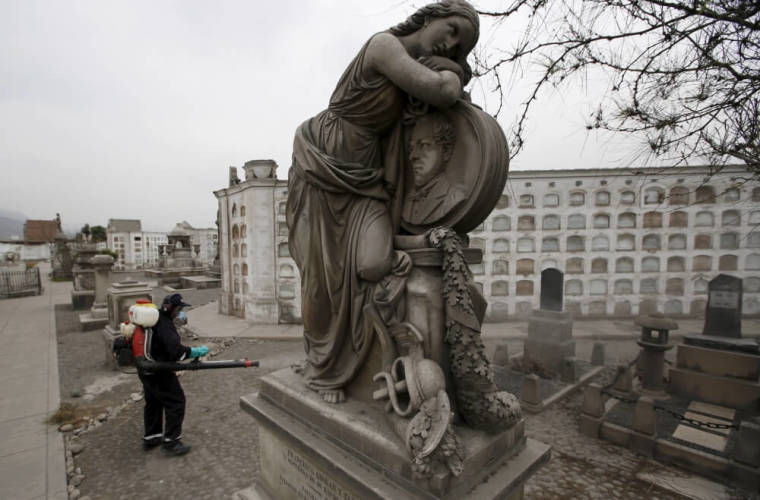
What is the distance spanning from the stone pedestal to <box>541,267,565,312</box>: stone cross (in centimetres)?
45

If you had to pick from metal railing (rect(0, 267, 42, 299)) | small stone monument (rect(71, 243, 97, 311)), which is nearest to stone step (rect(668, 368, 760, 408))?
small stone monument (rect(71, 243, 97, 311))

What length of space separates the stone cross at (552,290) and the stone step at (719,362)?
211 centimetres

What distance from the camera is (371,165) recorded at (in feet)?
7.16

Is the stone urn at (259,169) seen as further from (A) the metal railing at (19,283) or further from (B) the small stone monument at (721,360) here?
(A) the metal railing at (19,283)

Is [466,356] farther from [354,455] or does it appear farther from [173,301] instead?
[173,301]

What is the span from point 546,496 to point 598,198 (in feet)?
29.8

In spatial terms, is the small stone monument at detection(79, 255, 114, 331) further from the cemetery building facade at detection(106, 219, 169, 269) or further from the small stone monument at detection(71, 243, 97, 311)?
the cemetery building facade at detection(106, 219, 169, 269)

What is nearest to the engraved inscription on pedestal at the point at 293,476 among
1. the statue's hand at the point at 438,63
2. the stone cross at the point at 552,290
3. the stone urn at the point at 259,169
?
the statue's hand at the point at 438,63

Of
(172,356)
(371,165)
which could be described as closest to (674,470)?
(371,165)

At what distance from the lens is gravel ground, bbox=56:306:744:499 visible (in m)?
3.28

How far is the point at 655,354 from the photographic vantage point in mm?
5641

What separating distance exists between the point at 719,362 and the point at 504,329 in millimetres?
4466

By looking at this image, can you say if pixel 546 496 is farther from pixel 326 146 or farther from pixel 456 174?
pixel 326 146

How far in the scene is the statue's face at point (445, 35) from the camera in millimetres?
1868
